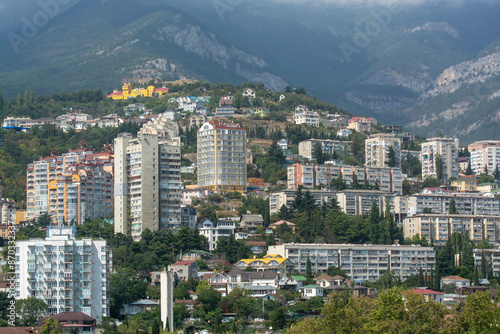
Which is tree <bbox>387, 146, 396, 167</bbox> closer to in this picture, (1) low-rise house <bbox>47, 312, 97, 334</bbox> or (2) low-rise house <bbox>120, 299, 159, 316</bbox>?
(2) low-rise house <bbox>120, 299, 159, 316</bbox>

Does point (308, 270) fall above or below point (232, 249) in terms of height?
below

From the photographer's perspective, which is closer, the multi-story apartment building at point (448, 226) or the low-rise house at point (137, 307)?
the low-rise house at point (137, 307)

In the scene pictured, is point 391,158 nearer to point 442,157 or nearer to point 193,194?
point 442,157

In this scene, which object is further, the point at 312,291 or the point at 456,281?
the point at 456,281

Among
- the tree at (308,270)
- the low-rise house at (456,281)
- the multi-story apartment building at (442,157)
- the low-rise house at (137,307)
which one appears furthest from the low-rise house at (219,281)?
the multi-story apartment building at (442,157)

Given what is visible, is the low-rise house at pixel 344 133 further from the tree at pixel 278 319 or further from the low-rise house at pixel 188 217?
the tree at pixel 278 319
